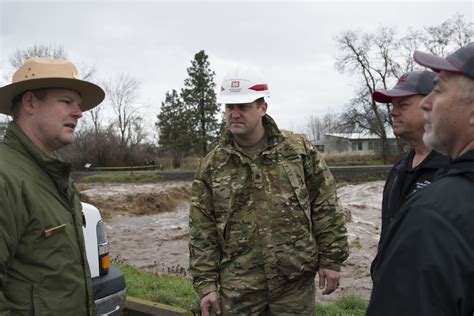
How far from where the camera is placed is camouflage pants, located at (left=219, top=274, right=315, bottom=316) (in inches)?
116

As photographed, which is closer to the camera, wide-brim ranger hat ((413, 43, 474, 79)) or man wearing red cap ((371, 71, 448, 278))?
wide-brim ranger hat ((413, 43, 474, 79))

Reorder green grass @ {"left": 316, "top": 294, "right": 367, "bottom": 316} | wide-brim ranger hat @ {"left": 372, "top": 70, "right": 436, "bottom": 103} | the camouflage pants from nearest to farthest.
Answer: the camouflage pants < wide-brim ranger hat @ {"left": 372, "top": 70, "right": 436, "bottom": 103} < green grass @ {"left": 316, "top": 294, "right": 367, "bottom": 316}

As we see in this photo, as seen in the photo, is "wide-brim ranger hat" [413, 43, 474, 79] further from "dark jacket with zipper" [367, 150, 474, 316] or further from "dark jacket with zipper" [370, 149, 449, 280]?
"dark jacket with zipper" [370, 149, 449, 280]

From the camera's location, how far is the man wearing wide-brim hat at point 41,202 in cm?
208

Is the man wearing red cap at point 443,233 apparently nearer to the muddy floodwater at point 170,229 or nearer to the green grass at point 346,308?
the green grass at point 346,308

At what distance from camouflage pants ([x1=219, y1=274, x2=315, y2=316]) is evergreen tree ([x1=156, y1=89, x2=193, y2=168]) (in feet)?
138

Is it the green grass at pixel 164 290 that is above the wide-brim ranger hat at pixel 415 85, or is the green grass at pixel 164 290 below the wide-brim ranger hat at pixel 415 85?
below

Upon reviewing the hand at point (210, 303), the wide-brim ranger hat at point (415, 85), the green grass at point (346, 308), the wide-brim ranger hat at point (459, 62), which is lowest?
the green grass at point (346, 308)

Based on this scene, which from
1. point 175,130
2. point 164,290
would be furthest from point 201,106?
point 164,290

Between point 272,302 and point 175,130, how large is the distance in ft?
143

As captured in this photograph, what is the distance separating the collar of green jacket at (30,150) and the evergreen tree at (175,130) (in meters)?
42.4

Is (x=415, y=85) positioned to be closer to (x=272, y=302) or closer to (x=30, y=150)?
(x=272, y=302)

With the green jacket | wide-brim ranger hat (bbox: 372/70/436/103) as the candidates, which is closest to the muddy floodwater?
wide-brim ranger hat (bbox: 372/70/436/103)

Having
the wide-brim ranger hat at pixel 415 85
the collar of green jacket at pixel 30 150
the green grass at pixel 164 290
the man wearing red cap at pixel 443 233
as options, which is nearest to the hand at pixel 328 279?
the wide-brim ranger hat at pixel 415 85
